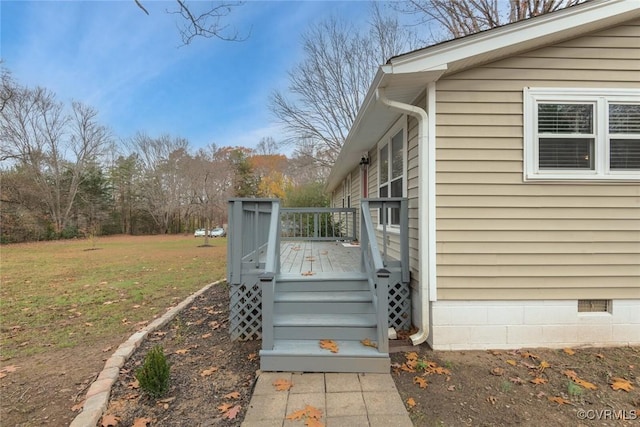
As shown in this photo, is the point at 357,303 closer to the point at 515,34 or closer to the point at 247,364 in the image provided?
the point at 247,364

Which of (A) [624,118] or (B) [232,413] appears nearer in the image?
(B) [232,413]

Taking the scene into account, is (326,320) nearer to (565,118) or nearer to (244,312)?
(244,312)

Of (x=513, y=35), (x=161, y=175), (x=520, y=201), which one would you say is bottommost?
(x=520, y=201)

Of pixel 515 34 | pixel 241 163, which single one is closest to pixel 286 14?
pixel 515 34

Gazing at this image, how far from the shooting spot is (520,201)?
3570mm

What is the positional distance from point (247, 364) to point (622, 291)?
13.2 feet

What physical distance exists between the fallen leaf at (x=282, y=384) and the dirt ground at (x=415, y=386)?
24 centimetres

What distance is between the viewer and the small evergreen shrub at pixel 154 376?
2.55 m

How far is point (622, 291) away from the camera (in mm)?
3605

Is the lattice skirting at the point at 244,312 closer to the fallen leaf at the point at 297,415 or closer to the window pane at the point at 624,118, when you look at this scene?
the fallen leaf at the point at 297,415

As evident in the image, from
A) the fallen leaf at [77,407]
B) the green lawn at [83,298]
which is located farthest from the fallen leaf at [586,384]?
the green lawn at [83,298]

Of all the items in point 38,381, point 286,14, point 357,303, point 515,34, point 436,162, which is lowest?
point 38,381

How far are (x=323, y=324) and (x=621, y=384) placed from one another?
8.36 ft

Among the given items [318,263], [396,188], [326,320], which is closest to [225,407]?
[326,320]
